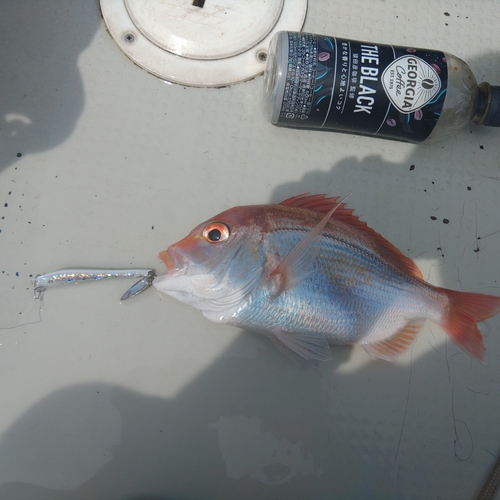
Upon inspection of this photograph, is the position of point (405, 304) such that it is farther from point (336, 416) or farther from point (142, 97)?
point (142, 97)

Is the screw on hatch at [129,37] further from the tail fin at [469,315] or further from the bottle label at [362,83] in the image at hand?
the tail fin at [469,315]

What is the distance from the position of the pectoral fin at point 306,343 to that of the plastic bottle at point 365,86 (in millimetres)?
765

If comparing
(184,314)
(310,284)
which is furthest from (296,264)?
(184,314)

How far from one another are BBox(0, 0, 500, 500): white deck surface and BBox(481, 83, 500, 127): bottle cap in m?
0.17

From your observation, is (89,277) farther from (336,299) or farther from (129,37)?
(129,37)

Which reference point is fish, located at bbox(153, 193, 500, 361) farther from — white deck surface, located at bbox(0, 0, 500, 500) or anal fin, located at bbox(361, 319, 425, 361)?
white deck surface, located at bbox(0, 0, 500, 500)

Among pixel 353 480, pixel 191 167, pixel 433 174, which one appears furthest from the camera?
pixel 433 174

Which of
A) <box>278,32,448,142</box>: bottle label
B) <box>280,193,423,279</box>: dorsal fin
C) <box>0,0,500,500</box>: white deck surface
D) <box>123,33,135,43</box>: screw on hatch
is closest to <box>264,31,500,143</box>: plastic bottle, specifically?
<box>278,32,448,142</box>: bottle label

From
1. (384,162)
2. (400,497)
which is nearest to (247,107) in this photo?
(384,162)

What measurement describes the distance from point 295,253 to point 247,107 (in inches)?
28.7

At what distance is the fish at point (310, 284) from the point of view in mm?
1176

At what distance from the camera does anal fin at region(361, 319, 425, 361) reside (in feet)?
4.56

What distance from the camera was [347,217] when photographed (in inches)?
53.1

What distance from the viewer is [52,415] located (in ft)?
4.29
